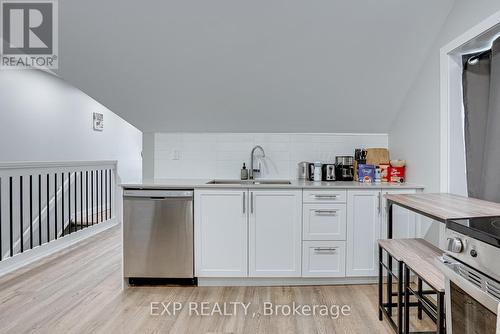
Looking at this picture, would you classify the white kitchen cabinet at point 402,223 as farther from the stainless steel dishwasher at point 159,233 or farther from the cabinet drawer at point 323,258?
the stainless steel dishwasher at point 159,233

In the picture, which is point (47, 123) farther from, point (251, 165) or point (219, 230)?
point (219, 230)

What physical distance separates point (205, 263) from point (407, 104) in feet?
7.86

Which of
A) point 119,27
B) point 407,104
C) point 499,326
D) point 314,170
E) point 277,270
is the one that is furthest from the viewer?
point 314,170

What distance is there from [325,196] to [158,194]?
4.82 feet

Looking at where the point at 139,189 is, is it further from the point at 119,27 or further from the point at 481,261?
the point at 481,261

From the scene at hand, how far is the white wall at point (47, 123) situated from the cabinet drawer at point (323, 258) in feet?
12.3

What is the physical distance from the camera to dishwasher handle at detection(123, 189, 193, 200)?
2.64m

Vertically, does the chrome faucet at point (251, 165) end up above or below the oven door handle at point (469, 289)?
above

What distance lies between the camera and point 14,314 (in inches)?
86.3

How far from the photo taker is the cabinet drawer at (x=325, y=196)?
8.71 ft

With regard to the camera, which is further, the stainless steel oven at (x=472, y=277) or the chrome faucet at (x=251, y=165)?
the chrome faucet at (x=251, y=165)

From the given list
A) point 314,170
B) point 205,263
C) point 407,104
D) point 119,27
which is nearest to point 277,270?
point 205,263

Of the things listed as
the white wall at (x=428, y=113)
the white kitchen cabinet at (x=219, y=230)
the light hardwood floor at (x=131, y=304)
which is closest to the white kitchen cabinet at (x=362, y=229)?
the light hardwood floor at (x=131, y=304)

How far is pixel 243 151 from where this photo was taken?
11.2 ft
